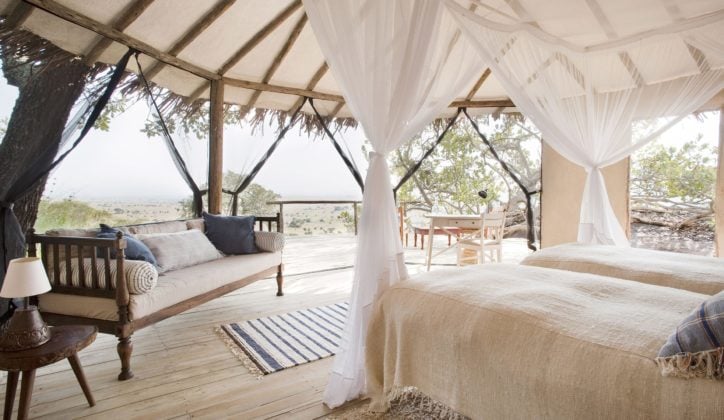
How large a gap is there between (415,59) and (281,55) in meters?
2.70

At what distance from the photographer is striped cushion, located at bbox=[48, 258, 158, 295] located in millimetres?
2203

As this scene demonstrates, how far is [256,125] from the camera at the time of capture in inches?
196

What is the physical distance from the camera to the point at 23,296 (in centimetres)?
162

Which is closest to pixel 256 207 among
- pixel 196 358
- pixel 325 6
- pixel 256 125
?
pixel 256 125

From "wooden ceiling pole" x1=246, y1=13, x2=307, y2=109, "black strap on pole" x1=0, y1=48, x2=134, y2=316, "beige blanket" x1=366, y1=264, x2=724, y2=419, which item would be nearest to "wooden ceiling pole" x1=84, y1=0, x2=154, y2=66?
"black strap on pole" x1=0, y1=48, x2=134, y2=316

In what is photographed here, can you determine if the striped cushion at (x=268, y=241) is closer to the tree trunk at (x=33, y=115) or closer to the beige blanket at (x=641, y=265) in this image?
the tree trunk at (x=33, y=115)

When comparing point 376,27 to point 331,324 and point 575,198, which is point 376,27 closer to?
→ point 331,324

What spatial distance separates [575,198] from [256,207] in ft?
16.1

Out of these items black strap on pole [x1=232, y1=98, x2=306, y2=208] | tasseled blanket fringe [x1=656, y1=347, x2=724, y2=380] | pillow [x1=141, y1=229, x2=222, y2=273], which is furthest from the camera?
black strap on pole [x1=232, y1=98, x2=306, y2=208]

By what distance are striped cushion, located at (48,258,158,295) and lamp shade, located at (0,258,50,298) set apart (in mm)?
474

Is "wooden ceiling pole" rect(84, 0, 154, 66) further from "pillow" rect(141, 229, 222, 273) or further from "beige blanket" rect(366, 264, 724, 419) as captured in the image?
"beige blanket" rect(366, 264, 724, 419)

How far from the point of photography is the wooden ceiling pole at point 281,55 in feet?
12.8

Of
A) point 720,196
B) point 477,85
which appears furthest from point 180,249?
point 720,196

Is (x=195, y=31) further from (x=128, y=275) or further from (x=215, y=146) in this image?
(x=128, y=275)
